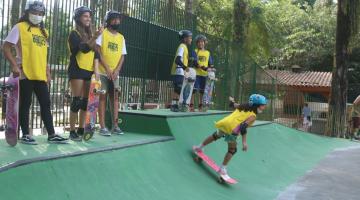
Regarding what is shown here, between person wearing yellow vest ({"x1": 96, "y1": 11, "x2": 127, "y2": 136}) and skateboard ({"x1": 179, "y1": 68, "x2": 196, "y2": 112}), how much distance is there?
238cm

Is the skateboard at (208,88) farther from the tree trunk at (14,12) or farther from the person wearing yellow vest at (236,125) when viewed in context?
the tree trunk at (14,12)

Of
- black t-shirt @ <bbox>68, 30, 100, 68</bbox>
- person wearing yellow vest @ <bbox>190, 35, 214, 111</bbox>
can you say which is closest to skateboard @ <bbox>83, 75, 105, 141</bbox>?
black t-shirt @ <bbox>68, 30, 100, 68</bbox>

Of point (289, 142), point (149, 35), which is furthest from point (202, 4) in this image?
point (149, 35)

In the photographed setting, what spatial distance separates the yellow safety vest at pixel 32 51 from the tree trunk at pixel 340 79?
671 inches

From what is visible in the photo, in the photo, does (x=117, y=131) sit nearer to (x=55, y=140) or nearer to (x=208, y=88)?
(x=55, y=140)

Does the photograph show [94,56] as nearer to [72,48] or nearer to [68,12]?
[72,48]

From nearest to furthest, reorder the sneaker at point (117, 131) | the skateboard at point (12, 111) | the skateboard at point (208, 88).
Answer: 1. the skateboard at point (12, 111)
2. the sneaker at point (117, 131)
3. the skateboard at point (208, 88)

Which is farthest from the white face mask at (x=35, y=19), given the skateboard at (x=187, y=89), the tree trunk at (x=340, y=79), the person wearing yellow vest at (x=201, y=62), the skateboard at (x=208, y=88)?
the tree trunk at (x=340, y=79)

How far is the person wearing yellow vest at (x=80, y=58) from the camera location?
22.6 ft

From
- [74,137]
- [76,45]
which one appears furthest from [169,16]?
[74,137]

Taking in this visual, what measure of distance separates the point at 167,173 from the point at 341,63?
1639 cm

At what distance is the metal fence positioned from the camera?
25.6ft

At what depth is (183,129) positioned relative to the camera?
9109 millimetres

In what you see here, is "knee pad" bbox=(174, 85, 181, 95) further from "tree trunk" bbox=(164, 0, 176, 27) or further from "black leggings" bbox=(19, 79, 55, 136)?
"black leggings" bbox=(19, 79, 55, 136)
